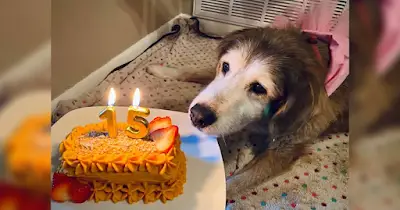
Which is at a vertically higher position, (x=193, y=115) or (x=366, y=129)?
(x=366, y=129)

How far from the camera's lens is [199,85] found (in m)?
0.95

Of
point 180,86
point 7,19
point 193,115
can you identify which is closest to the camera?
point 7,19

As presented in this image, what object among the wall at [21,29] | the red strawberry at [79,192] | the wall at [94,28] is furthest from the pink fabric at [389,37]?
the wall at [94,28]

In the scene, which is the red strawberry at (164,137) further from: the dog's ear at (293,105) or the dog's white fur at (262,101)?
the dog's ear at (293,105)

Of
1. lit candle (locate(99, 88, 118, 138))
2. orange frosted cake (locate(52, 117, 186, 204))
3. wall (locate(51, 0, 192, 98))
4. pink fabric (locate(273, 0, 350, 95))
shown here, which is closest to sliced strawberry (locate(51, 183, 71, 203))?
orange frosted cake (locate(52, 117, 186, 204))

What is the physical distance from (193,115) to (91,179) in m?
0.25

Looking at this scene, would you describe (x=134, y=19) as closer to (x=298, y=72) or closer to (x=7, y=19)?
(x=298, y=72)

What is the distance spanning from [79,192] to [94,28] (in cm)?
38

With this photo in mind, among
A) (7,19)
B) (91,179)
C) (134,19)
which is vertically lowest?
(91,179)

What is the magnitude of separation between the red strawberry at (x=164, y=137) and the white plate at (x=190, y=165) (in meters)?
0.07

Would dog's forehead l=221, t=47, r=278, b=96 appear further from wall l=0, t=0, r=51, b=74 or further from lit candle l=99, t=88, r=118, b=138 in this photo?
wall l=0, t=0, r=51, b=74

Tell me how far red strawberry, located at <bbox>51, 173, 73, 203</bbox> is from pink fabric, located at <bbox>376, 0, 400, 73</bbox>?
18.2 inches

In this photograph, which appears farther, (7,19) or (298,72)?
(298,72)

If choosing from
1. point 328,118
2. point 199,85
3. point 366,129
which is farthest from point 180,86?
point 366,129
